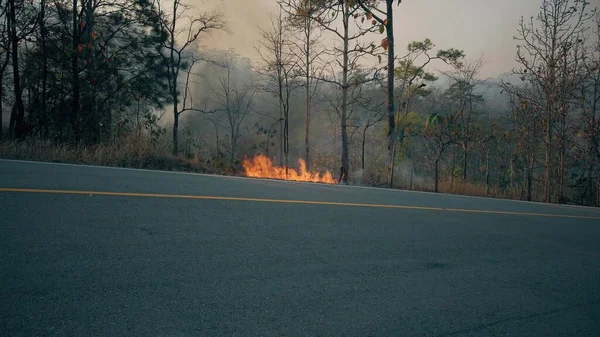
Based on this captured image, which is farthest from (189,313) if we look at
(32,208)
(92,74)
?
(92,74)

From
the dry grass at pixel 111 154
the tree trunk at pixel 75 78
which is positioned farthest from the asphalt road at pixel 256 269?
the tree trunk at pixel 75 78

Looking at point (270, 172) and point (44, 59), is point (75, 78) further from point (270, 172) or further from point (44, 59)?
point (270, 172)

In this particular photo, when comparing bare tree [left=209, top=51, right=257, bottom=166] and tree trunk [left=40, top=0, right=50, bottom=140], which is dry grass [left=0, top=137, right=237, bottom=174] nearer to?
tree trunk [left=40, top=0, right=50, bottom=140]

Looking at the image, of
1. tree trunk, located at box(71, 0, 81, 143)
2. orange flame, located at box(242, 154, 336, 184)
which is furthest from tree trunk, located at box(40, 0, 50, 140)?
orange flame, located at box(242, 154, 336, 184)

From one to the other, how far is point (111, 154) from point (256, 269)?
333 inches

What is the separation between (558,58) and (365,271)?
19.6 m

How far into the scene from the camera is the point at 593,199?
65.0 ft

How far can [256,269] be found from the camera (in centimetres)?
348

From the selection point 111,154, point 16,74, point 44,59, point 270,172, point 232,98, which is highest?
point 232,98

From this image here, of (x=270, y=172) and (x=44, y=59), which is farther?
(x=44, y=59)

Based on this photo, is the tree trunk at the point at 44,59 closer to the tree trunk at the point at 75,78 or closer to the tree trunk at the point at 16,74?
the tree trunk at the point at 16,74

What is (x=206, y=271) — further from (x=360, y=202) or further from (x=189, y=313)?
(x=360, y=202)

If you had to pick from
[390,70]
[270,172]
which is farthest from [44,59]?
[390,70]

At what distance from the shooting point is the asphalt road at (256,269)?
8.59ft
